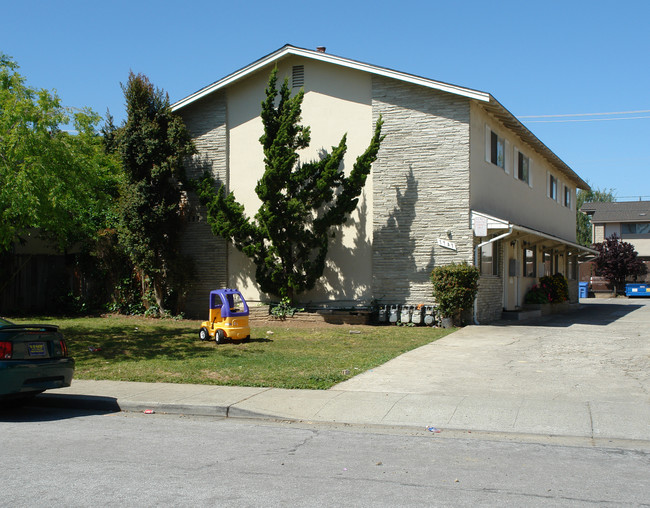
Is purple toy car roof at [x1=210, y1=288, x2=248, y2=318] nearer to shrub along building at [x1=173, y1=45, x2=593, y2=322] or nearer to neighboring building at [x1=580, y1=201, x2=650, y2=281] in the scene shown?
shrub along building at [x1=173, y1=45, x2=593, y2=322]

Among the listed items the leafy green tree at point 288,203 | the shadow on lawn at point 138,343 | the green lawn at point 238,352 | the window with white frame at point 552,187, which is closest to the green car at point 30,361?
the green lawn at point 238,352

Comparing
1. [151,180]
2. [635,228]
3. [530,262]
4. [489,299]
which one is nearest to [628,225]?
[635,228]

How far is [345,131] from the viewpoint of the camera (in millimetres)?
20359

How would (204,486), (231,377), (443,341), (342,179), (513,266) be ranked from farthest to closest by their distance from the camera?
(513,266), (342,179), (443,341), (231,377), (204,486)

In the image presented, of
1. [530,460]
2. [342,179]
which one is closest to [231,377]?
[530,460]

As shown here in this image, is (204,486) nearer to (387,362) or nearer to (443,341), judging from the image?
(387,362)

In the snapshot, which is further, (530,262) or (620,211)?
(620,211)

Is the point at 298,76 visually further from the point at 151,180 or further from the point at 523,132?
the point at 523,132

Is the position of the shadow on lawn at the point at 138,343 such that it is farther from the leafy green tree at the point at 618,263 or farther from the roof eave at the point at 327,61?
the leafy green tree at the point at 618,263

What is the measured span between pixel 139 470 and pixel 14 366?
311 cm

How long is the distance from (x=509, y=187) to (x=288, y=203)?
9.04 meters

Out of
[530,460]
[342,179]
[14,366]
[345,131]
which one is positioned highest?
[345,131]

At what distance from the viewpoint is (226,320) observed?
14.8 meters

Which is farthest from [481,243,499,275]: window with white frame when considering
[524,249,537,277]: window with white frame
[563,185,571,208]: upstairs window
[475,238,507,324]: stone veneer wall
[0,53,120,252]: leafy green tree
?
[563,185,571,208]: upstairs window
